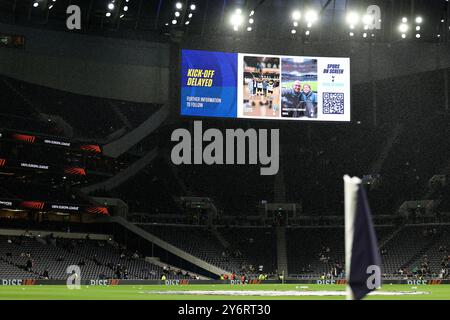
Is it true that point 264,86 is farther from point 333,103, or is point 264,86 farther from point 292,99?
point 333,103

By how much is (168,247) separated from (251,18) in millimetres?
23229

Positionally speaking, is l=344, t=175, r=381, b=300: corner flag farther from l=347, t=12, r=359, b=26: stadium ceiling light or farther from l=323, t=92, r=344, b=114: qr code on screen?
l=347, t=12, r=359, b=26: stadium ceiling light

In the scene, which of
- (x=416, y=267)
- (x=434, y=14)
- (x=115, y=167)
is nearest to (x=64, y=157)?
(x=115, y=167)

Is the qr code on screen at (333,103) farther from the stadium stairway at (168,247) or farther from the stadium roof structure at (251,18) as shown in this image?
the stadium stairway at (168,247)

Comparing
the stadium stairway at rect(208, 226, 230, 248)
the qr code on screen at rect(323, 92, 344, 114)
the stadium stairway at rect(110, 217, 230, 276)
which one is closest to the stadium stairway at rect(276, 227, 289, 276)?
the stadium stairway at rect(208, 226, 230, 248)

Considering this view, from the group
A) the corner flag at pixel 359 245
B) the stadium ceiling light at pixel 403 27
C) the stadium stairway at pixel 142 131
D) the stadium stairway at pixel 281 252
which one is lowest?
the stadium stairway at pixel 281 252

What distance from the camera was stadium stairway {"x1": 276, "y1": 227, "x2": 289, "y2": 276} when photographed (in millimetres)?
65625

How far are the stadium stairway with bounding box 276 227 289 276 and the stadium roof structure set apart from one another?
1931cm

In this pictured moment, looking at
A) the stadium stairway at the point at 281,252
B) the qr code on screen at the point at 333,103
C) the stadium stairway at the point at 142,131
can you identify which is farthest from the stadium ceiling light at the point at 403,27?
the stadium stairway at the point at 142,131

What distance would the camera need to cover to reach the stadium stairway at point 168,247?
A: 64.5 metres

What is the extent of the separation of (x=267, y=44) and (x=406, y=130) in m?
20.0

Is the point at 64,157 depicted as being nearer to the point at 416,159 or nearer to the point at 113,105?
the point at 113,105
